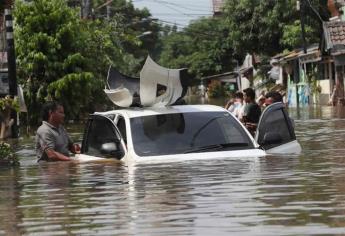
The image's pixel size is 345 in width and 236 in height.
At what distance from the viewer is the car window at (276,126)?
1215 centimetres

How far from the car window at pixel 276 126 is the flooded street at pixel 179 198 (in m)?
0.33

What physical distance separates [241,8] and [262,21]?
7.67 feet

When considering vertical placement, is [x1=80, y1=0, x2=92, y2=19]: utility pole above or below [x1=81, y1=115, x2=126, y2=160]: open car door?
above

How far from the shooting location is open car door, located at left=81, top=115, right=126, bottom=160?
11680 millimetres

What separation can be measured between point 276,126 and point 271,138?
25 centimetres

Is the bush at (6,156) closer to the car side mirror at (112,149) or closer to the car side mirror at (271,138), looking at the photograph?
the car side mirror at (112,149)

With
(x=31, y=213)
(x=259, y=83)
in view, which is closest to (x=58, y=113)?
(x=31, y=213)

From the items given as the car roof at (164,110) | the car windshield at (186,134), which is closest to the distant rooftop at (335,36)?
the car roof at (164,110)

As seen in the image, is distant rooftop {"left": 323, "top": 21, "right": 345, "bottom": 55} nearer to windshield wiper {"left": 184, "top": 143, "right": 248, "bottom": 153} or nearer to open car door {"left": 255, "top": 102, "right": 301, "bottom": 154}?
open car door {"left": 255, "top": 102, "right": 301, "bottom": 154}

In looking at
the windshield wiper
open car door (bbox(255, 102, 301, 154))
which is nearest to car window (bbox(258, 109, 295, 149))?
open car door (bbox(255, 102, 301, 154))

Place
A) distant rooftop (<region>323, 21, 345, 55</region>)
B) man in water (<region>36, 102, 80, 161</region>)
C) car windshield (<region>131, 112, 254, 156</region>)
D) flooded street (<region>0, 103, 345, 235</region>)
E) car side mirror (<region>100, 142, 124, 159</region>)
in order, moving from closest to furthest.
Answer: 1. flooded street (<region>0, 103, 345, 235</region>)
2. car windshield (<region>131, 112, 254, 156</region>)
3. car side mirror (<region>100, 142, 124, 159</region>)
4. man in water (<region>36, 102, 80, 161</region>)
5. distant rooftop (<region>323, 21, 345, 55</region>)

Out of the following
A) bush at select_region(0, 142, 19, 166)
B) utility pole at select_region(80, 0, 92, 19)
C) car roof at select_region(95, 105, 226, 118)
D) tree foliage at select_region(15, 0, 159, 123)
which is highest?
utility pole at select_region(80, 0, 92, 19)

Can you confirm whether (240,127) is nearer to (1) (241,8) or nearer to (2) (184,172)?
(2) (184,172)

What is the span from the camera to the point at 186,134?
37.1 feet
